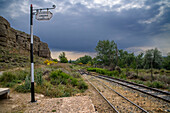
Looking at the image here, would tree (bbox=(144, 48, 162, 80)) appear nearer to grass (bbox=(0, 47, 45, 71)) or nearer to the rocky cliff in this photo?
grass (bbox=(0, 47, 45, 71))

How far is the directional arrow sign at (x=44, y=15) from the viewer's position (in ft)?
17.5

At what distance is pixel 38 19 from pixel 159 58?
1281 inches

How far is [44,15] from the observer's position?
5402mm

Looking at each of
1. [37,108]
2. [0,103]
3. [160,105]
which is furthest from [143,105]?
[0,103]

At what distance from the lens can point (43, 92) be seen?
6805mm

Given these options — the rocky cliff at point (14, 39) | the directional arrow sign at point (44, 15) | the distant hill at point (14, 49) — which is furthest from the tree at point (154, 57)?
the rocky cliff at point (14, 39)

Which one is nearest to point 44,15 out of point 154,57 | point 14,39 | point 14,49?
point 154,57

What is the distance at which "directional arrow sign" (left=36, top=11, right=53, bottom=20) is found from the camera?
5344 millimetres

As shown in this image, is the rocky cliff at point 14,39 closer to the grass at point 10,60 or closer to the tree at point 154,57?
the grass at point 10,60

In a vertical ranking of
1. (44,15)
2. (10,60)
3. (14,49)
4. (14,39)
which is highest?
(14,39)

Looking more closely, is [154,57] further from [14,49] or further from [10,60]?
[14,49]

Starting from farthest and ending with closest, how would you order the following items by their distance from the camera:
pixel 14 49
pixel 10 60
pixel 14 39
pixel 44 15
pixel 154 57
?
1. pixel 14 39
2. pixel 14 49
3. pixel 154 57
4. pixel 10 60
5. pixel 44 15

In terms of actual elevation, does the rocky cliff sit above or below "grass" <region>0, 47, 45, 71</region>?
above

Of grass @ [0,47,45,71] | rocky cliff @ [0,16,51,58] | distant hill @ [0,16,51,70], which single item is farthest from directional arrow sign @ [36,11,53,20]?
rocky cliff @ [0,16,51,58]
